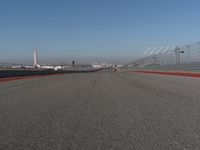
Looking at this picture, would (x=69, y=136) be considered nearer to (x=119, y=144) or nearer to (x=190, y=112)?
(x=119, y=144)

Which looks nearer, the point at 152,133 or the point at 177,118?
the point at 152,133

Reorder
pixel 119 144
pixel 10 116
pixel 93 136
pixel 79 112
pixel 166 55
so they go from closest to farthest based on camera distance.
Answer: pixel 119 144, pixel 93 136, pixel 10 116, pixel 79 112, pixel 166 55

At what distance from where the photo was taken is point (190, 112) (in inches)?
238

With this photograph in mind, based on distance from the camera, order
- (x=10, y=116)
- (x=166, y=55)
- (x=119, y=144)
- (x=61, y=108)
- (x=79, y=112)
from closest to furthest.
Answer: (x=119, y=144) < (x=10, y=116) < (x=79, y=112) < (x=61, y=108) < (x=166, y=55)

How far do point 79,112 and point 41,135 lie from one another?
7.06ft

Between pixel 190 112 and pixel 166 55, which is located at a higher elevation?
pixel 166 55

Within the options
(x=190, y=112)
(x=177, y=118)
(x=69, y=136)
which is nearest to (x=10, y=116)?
(x=69, y=136)

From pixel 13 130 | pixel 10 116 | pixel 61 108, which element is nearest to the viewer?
pixel 13 130

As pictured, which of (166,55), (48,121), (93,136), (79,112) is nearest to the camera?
(93,136)

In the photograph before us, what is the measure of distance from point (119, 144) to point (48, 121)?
2.14 metres

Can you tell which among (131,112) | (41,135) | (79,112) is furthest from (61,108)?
(41,135)

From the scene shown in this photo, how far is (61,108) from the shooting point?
698 cm

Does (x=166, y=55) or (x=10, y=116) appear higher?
(x=166, y=55)

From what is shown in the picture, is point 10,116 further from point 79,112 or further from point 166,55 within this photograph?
point 166,55
